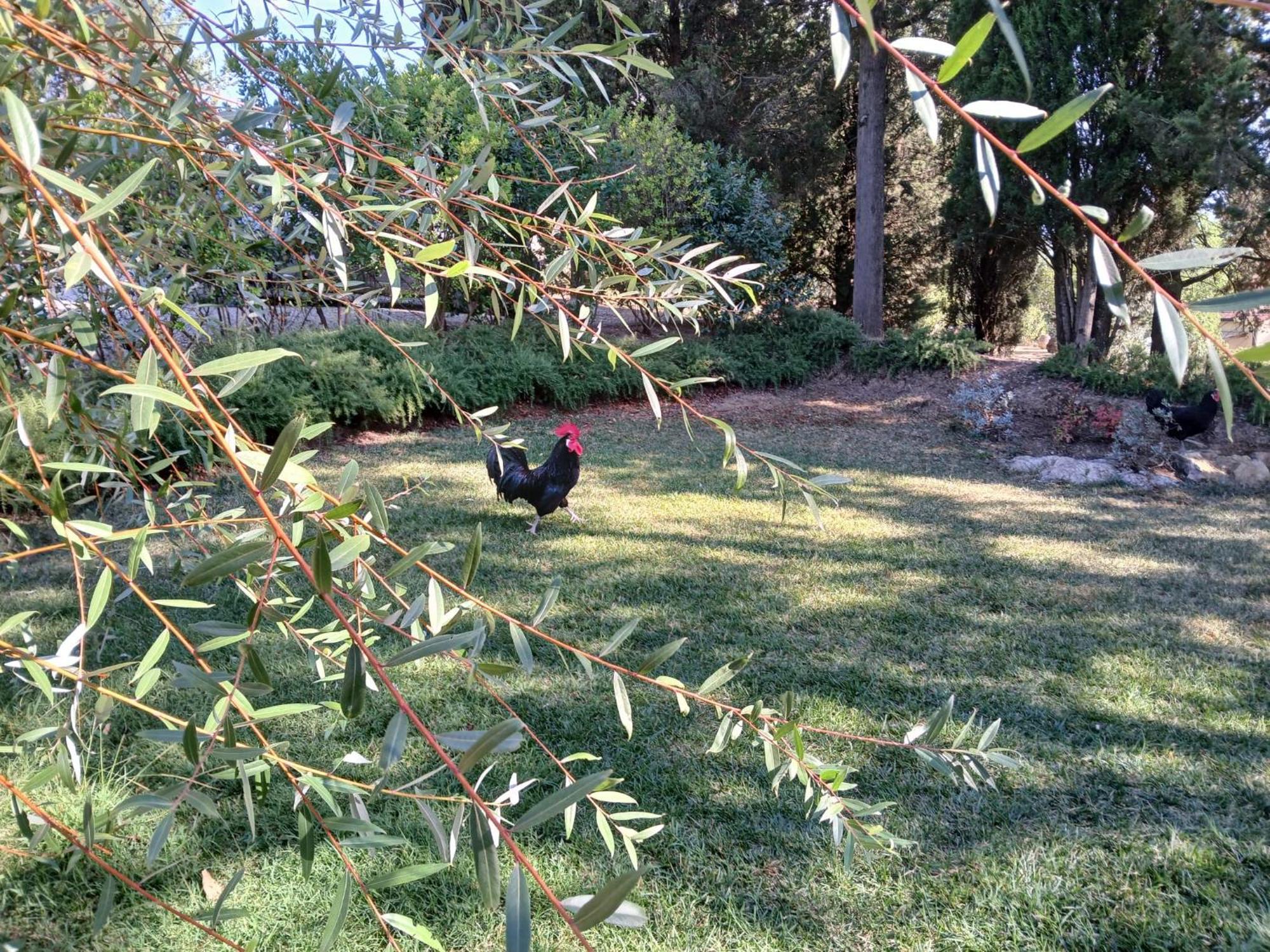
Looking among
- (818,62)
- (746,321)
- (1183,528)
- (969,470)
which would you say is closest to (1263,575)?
(1183,528)

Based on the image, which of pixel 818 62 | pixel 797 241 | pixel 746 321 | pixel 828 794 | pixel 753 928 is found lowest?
pixel 753 928

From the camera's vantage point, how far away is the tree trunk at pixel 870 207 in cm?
1153

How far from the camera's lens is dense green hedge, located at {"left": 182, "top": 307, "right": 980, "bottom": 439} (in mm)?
7266

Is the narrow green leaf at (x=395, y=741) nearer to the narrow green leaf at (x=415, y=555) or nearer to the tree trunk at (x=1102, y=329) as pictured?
the narrow green leaf at (x=415, y=555)

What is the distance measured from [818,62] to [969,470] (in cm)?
839

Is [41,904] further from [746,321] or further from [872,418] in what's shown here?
[746,321]

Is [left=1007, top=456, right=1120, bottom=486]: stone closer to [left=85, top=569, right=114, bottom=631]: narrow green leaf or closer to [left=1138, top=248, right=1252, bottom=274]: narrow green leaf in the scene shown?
[left=1138, top=248, right=1252, bottom=274]: narrow green leaf

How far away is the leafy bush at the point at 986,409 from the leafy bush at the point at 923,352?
4.51 ft

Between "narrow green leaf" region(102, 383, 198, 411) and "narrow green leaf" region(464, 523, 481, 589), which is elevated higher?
"narrow green leaf" region(102, 383, 198, 411)

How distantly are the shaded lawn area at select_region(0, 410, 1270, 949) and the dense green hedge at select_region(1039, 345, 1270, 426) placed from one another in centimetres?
299

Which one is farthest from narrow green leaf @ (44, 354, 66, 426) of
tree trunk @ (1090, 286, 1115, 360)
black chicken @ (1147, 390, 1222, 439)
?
tree trunk @ (1090, 286, 1115, 360)

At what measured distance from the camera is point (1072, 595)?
4117 millimetres

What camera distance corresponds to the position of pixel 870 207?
11.9 metres

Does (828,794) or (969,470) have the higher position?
(828,794)
